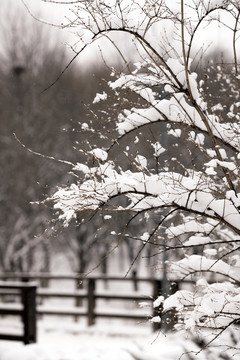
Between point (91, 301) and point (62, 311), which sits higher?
point (91, 301)

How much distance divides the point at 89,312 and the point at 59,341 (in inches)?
55.9

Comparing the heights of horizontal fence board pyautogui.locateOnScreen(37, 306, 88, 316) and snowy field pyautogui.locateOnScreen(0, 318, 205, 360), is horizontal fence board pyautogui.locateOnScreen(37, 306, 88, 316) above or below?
above

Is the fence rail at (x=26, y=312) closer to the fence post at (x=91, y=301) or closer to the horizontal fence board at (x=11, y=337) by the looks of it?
the horizontal fence board at (x=11, y=337)

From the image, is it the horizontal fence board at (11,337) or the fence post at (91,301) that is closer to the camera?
the horizontal fence board at (11,337)

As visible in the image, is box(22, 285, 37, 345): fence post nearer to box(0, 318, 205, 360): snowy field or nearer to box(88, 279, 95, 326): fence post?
box(0, 318, 205, 360): snowy field

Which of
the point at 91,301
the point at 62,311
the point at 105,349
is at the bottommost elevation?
the point at 105,349

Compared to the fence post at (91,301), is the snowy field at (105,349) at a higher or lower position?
lower

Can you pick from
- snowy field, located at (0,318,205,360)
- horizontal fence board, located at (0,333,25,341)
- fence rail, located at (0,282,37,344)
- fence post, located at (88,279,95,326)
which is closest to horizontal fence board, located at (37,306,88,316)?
fence post, located at (88,279,95,326)

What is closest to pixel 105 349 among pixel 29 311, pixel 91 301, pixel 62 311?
pixel 29 311

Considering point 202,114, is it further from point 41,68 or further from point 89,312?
point 41,68

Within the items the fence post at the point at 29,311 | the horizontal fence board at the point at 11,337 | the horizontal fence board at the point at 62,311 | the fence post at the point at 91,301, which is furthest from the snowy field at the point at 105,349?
the horizontal fence board at the point at 62,311

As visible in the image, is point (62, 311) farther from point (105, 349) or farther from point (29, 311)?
point (105, 349)

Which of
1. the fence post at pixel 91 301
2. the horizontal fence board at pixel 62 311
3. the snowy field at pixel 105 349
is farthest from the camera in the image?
the horizontal fence board at pixel 62 311

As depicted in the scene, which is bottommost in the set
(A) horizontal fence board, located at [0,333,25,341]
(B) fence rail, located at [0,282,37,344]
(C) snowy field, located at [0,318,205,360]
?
(C) snowy field, located at [0,318,205,360]
